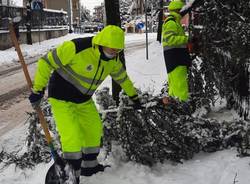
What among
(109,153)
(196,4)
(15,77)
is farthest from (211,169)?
(15,77)

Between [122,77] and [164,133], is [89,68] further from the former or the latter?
[164,133]

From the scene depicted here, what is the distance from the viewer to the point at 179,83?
6.86 meters

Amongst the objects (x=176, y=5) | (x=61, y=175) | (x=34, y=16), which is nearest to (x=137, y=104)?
(x=61, y=175)

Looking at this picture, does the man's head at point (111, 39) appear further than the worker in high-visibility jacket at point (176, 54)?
No

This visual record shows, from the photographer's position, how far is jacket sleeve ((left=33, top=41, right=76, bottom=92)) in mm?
4348

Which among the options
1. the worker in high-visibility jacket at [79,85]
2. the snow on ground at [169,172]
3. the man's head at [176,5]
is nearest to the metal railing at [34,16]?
the man's head at [176,5]

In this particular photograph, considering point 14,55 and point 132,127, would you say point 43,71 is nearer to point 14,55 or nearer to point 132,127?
point 132,127

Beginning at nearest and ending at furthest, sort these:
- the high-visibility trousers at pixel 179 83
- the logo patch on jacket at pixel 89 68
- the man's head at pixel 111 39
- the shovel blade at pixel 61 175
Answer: the man's head at pixel 111 39 < the shovel blade at pixel 61 175 < the logo patch on jacket at pixel 89 68 < the high-visibility trousers at pixel 179 83

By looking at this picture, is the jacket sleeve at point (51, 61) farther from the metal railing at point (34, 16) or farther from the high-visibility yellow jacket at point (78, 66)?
the metal railing at point (34, 16)

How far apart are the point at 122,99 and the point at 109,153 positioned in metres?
0.66

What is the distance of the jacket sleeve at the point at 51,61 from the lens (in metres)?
4.35

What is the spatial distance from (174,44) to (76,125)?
2946mm

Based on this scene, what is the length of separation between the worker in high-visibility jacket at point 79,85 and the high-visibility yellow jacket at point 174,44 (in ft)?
7.12

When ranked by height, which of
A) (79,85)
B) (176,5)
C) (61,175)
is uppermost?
(176,5)
